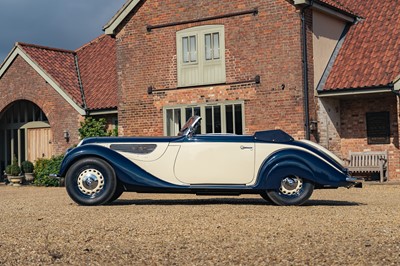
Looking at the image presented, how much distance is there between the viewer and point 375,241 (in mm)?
6219

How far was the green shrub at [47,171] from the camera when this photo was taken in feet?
65.6

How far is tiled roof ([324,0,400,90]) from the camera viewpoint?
17.1m

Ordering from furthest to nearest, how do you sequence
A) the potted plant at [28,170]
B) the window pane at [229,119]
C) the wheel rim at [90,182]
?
the potted plant at [28,170] < the window pane at [229,119] < the wheel rim at [90,182]

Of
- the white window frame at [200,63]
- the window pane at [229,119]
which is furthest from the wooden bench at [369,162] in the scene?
the white window frame at [200,63]

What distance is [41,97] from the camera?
22.3 metres

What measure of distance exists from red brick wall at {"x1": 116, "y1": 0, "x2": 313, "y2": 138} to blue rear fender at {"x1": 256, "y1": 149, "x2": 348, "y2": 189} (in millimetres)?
6976

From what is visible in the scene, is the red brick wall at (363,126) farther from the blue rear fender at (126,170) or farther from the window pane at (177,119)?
the blue rear fender at (126,170)

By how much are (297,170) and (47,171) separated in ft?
39.8

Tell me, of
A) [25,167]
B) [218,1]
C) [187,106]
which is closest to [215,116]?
[187,106]

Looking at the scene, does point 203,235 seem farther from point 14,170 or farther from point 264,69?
point 14,170

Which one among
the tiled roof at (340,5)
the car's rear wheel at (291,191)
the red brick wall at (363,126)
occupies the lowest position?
the car's rear wheel at (291,191)

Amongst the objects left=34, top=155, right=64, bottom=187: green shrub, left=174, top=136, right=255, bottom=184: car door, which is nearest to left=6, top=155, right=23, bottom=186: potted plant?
left=34, top=155, right=64, bottom=187: green shrub

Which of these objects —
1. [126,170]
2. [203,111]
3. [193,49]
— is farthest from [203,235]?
[193,49]

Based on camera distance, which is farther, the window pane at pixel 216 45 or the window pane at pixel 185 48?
the window pane at pixel 185 48
